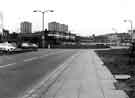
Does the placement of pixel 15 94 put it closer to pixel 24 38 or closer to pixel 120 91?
pixel 120 91

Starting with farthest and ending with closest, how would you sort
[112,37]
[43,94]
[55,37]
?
[112,37] < [55,37] < [43,94]

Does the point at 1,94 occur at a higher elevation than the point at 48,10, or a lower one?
lower

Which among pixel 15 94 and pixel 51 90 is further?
pixel 51 90

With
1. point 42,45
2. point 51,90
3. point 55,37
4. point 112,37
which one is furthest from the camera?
point 112,37

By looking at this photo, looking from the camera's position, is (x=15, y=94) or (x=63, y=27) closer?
(x=15, y=94)

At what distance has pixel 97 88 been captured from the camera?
979 centimetres

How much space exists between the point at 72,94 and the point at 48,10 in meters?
57.1

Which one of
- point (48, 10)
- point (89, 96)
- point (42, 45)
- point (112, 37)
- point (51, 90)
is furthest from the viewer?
point (112, 37)

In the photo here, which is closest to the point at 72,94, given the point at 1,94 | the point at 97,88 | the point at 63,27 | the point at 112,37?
the point at 97,88

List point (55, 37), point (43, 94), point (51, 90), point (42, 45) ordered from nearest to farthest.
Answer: point (43, 94) < point (51, 90) < point (42, 45) < point (55, 37)

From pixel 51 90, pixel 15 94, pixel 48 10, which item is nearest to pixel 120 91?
pixel 51 90

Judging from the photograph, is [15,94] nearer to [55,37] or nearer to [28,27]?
[55,37]

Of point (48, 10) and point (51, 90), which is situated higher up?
point (48, 10)

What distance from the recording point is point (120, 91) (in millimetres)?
8922
